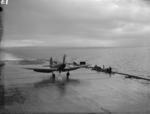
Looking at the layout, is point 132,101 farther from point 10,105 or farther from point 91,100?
point 10,105

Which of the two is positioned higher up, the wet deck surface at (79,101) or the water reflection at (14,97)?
the wet deck surface at (79,101)

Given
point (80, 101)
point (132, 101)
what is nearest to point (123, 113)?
point (132, 101)

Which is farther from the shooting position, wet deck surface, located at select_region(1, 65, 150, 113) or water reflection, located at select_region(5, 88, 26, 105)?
water reflection, located at select_region(5, 88, 26, 105)

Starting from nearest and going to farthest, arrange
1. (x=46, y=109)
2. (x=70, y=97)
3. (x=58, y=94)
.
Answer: (x=46, y=109) → (x=70, y=97) → (x=58, y=94)

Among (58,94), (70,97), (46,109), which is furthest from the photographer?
(58,94)

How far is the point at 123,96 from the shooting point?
12.5 m

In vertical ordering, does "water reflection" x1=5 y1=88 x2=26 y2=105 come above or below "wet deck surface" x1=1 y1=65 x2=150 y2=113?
below

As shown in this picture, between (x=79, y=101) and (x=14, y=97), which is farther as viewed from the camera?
(x=14, y=97)

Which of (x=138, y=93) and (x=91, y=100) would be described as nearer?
(x=91, y=100)

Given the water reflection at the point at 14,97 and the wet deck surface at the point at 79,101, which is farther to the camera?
the water reflection at the point at 14,97

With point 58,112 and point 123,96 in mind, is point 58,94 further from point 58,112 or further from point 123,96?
point 123,96

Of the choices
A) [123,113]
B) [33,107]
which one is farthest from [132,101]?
[33,107]

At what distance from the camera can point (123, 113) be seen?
Answer: 907 centimetres

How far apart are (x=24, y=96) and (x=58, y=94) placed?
265 cm
